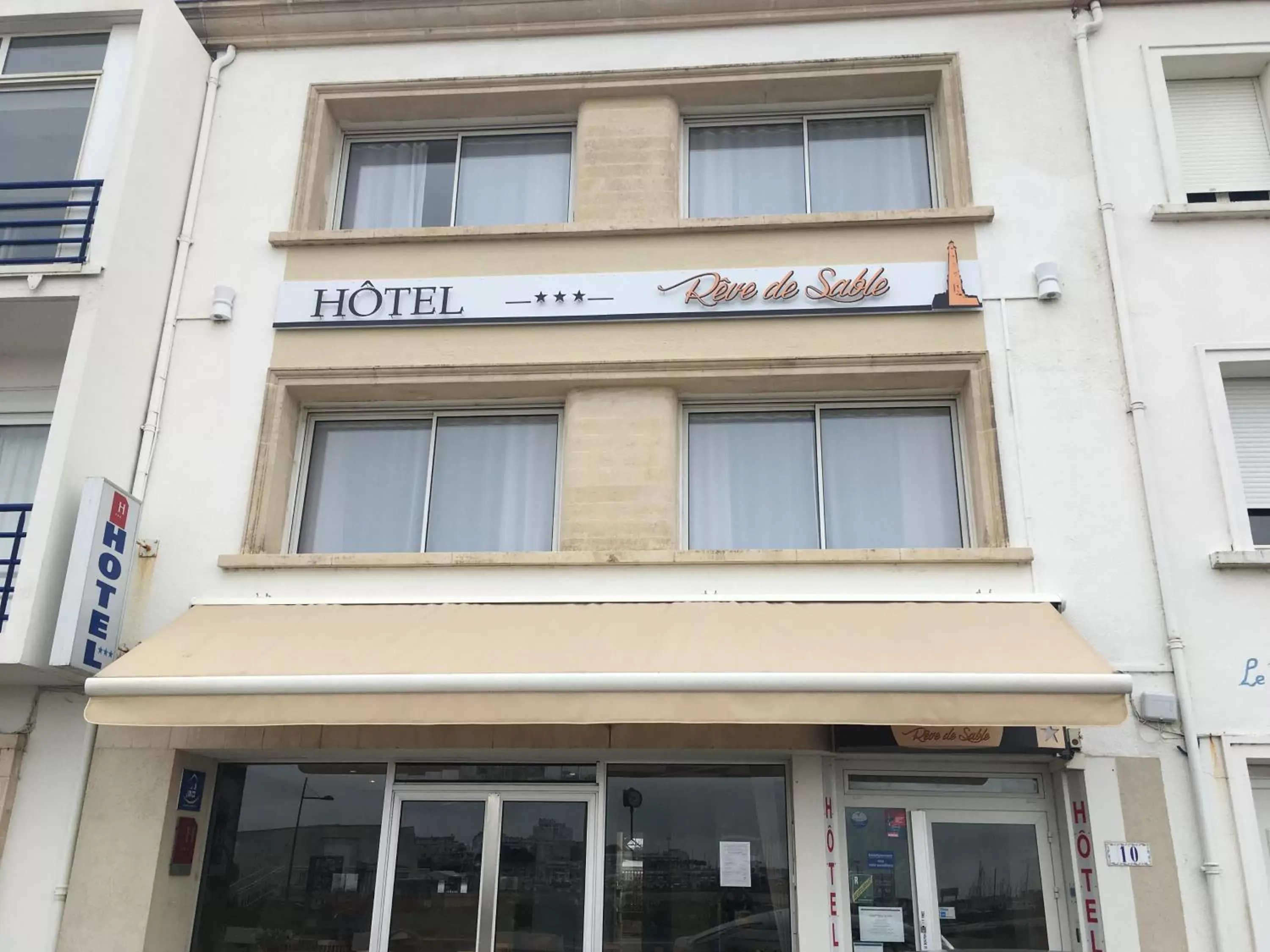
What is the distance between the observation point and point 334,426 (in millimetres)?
8742

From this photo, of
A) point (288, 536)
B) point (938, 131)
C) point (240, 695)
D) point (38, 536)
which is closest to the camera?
point (240, 695)

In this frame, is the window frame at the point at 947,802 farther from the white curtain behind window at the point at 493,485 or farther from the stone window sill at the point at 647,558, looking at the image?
the white curtain behind window at the point at 493,485

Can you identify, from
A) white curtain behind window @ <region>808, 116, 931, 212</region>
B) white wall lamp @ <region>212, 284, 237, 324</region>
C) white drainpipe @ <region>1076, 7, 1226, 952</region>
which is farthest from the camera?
white curtain behind window @ <region>808, 116, 931, 212</region>

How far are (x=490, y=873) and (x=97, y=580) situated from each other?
3.59m

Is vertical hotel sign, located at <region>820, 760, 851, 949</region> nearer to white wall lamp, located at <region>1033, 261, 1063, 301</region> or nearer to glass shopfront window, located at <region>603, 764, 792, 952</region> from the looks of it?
glass shopfront window, located at <region>603, 764, 792, 952</region>

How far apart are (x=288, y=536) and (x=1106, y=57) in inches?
324

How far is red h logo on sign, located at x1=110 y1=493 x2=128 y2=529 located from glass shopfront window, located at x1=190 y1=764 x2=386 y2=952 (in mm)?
2141

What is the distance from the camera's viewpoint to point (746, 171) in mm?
9203

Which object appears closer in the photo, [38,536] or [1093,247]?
[38,536]

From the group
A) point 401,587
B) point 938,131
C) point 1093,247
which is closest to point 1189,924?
point 1093,247

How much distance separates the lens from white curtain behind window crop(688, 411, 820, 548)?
802 centimetres

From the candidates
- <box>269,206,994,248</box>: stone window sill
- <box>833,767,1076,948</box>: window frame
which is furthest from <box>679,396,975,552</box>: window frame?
<box>833,767,1076,948</box>: window frame

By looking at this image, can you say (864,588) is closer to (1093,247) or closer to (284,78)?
(1093,247)

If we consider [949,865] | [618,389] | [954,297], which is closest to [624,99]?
[618,389]
